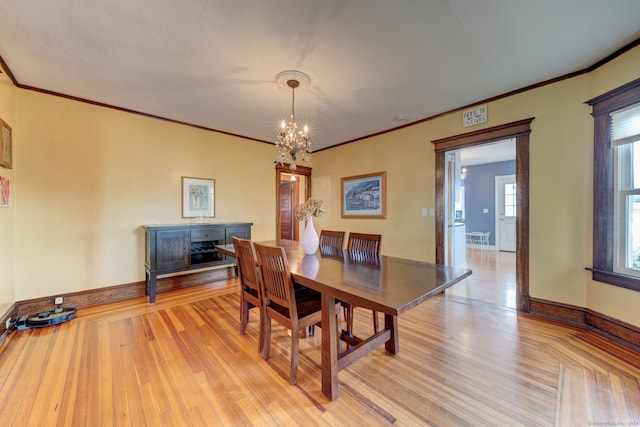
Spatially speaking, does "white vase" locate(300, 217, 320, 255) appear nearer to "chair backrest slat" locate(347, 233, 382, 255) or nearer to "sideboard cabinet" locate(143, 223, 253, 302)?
"chair backrest slat" locate(347, 233, 382, 255)

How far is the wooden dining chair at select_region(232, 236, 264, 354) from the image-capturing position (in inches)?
79.3

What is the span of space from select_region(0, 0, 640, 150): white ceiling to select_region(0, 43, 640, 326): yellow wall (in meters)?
0.29

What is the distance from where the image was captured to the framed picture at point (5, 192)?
234 cm

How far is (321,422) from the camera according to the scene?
4.59ft

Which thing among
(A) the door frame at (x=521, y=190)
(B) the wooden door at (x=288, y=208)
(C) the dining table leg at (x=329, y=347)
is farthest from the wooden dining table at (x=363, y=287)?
(B) the wooden door at (x=288, y=208)

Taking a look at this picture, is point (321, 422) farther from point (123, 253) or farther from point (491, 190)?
point (491, 190)

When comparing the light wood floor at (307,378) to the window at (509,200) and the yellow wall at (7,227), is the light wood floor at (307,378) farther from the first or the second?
the window at (509,200)

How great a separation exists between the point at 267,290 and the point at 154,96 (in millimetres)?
2731

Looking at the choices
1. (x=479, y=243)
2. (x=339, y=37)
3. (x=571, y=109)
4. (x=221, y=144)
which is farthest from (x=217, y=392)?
(x=479, y=243)

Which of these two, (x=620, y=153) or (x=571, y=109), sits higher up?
(x=571, y=109)

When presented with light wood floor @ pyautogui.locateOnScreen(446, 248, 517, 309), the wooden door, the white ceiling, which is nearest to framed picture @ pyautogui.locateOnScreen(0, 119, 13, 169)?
the white ceiling

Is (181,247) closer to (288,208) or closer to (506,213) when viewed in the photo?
(288,208)

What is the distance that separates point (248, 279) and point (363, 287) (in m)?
1.23

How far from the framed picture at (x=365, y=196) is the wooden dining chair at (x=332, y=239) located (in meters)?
1.59
